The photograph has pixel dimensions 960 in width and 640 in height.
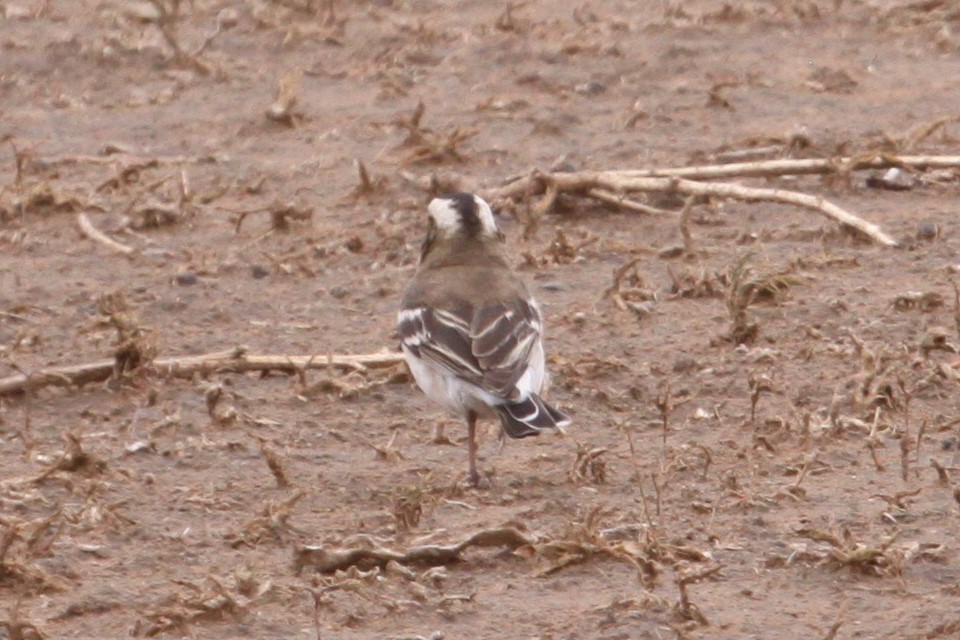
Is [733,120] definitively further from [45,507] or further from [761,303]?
[45,507]

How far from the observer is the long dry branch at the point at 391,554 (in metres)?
6.61

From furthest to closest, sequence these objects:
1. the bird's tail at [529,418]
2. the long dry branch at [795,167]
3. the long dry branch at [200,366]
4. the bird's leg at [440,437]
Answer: the long dry branch at [795,167], the long dry branch at [200,366], the bird's leg at [440,437], the bird's tail at [529,418]

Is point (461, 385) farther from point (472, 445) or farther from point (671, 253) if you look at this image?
point (671, 253)

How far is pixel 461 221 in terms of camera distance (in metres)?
8.84

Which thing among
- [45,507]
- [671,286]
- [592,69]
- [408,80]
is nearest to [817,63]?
[592,69]

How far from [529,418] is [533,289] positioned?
98.7 inches

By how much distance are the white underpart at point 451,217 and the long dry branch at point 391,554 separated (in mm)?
2322

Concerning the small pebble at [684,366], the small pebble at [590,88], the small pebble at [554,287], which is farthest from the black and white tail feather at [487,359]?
the small pebble at [590,88]

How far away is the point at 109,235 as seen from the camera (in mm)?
10953

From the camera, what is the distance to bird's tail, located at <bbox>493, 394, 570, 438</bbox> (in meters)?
7.43

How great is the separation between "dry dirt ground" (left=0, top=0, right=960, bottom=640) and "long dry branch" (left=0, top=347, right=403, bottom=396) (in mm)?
42

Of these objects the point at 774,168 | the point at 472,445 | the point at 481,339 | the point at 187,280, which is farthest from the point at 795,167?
the point at 472,445

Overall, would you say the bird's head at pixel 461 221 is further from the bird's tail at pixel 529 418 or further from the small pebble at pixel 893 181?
the small pebble at pixel 893 181

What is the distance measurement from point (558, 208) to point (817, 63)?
119 inches
